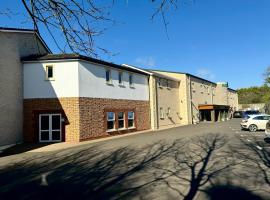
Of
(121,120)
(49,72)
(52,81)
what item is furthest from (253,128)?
(49,72)

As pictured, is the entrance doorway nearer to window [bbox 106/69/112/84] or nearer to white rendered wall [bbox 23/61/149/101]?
white rendered wall [bbox 23/61/149/101]

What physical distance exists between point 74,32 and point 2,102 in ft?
51.7

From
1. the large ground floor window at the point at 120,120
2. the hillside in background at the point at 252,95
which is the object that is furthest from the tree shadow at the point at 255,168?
the hillside in background at the point at 252,95

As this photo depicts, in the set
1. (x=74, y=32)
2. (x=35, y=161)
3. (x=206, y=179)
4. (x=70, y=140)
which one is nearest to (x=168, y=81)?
(x=70, y=140)

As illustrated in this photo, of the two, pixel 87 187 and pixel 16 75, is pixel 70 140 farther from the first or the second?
pixel 87 187

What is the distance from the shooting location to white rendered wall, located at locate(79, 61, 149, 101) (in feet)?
74.2

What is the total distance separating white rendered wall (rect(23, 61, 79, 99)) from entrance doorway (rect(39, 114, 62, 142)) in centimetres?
Answer: 157

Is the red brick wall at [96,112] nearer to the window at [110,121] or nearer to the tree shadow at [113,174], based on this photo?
the window at [110,121]

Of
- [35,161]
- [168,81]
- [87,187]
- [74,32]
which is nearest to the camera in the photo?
[74,32]

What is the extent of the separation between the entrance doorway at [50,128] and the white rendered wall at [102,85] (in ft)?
8.64

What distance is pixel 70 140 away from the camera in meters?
21.5

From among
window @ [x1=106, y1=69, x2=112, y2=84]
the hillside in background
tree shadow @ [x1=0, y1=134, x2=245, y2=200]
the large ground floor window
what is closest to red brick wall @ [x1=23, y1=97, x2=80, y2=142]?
the large ground floor window

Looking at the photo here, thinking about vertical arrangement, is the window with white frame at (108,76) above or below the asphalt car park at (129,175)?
above

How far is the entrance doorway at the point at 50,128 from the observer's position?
2194 cm
